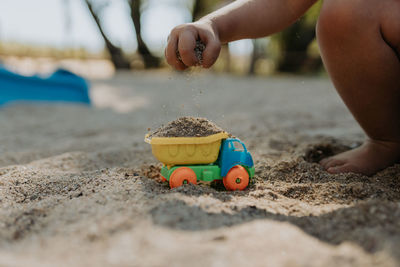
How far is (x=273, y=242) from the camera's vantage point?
88 cm

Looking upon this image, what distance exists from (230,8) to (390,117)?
782 mm

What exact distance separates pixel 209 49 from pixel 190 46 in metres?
0.08

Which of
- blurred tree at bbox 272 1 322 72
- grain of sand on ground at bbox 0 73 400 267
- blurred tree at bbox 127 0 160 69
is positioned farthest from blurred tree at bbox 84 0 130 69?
grain of sand on ground at bbox 0 73 400 267

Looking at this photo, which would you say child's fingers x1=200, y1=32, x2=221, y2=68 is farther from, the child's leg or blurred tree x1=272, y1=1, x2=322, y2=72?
blurred tree x1=272, y1=1, x2=322, y2=72

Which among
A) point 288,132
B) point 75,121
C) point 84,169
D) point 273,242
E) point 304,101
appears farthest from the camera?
point 304,101

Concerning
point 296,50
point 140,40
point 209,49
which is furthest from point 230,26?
point 140,40

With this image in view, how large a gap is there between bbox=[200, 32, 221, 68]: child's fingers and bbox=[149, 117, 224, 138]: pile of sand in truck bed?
0.68 ft

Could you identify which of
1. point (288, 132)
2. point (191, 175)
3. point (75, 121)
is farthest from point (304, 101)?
point (191, 175)

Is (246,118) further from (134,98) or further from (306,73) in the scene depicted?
(306,73)

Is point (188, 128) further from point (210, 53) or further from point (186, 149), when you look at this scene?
point (210, 53)

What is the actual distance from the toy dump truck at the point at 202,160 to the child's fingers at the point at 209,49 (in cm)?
25

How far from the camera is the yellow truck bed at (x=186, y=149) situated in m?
1.29

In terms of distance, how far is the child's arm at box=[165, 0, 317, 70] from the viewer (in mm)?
1287

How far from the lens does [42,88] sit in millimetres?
4031
